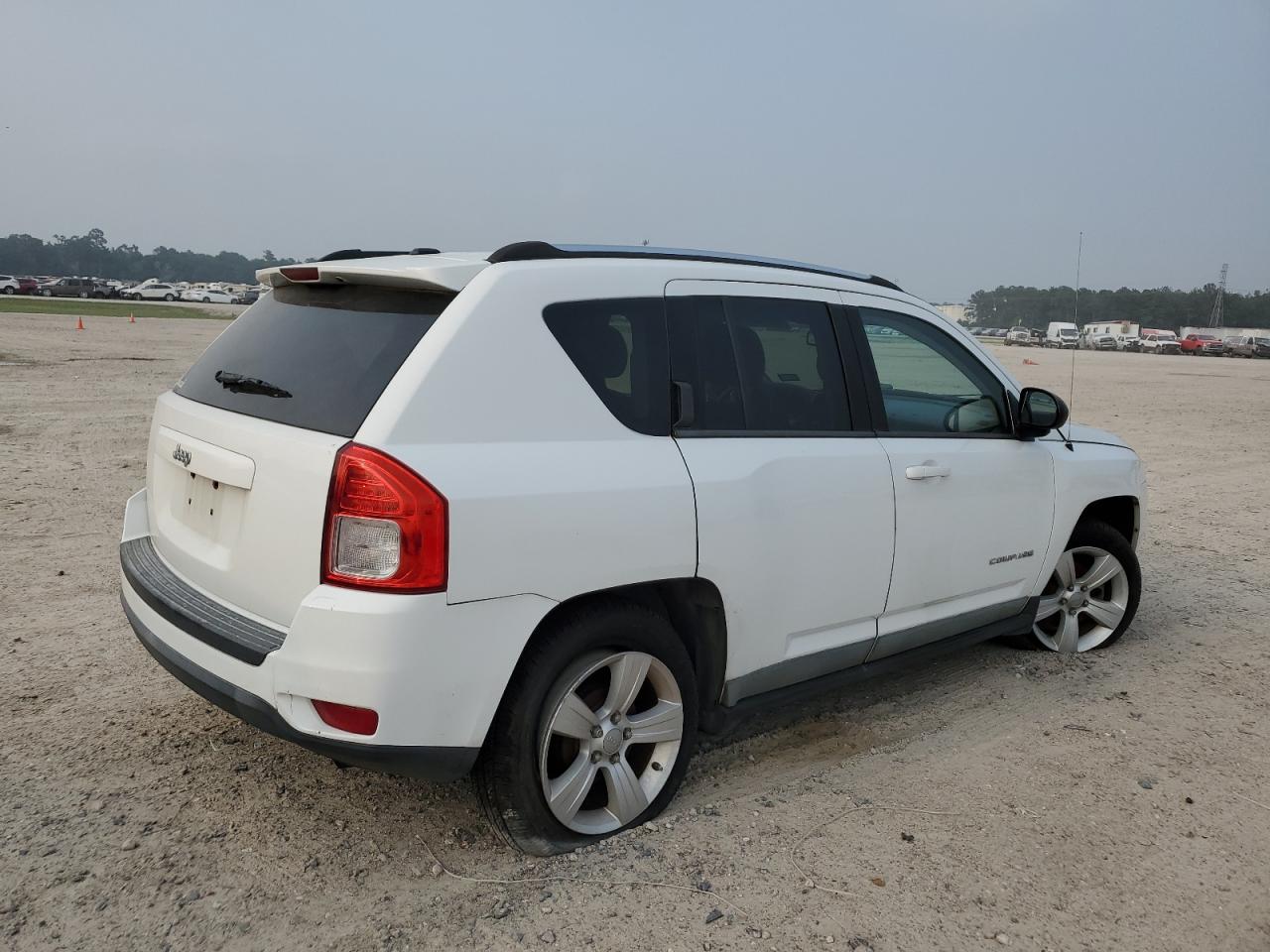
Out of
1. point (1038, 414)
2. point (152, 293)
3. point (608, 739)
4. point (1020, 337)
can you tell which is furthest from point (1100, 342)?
point (608, 739)

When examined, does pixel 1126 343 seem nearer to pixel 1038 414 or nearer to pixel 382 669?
pixel 1038 414

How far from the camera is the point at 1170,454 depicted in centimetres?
1276

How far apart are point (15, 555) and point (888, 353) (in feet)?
16.7

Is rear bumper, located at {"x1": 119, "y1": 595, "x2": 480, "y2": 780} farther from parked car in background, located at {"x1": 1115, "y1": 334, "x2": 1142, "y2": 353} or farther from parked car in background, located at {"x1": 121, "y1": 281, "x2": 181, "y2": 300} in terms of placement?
parked car in background, located at {"x1": 121, "y1": 281, "x2": 181, "y2": 300}

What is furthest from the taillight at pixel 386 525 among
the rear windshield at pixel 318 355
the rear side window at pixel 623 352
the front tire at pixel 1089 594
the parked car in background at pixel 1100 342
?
the parked car in background at pixel 1100 342

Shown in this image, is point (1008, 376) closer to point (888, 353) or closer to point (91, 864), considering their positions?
point (888, 353)

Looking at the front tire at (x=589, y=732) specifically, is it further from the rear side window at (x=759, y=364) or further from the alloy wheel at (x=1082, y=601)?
the alloy wheel at (x=1082, y=601)

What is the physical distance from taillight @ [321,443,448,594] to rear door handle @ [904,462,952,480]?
198 cm

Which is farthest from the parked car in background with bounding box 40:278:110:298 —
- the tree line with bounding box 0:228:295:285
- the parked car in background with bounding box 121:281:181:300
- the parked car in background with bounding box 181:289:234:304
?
the tree line with bounding box 0:228:295:285

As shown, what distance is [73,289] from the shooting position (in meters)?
68.3

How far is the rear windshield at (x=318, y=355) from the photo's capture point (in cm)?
280

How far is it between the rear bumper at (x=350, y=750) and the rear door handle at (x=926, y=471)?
1967 mm

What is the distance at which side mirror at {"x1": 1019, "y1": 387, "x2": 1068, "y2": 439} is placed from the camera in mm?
4340

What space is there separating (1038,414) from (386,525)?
299 cm
